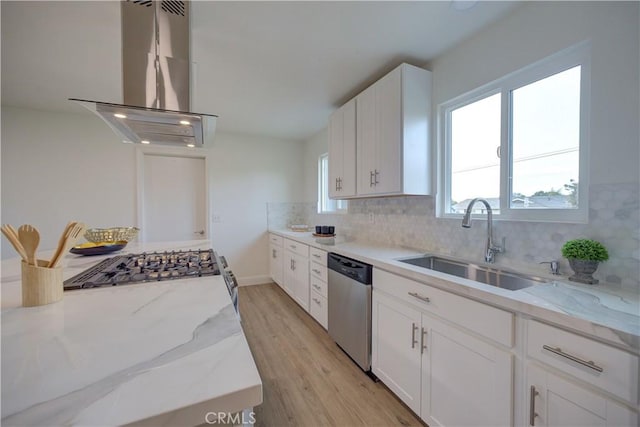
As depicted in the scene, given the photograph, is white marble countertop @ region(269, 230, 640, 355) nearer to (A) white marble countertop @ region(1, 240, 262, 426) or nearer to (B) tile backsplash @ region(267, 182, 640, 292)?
(B) tile backsplash @ region(267, 182, 640, 292)

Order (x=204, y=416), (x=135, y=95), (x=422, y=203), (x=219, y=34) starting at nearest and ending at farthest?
(x=204, y=416) → (x=135, y=95) → (x=219, y=34) → (x=422, y=203)

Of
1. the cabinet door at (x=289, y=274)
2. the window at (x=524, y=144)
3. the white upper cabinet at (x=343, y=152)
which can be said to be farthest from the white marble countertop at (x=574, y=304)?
the cabinet door at (x=289, y=274)

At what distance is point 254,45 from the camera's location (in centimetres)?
184

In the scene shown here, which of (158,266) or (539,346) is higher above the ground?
(158,266)

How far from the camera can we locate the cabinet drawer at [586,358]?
74 centimetres

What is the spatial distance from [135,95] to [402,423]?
234cm

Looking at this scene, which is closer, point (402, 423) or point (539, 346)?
point (539, 346)

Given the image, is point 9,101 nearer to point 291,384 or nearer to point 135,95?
point 135,95

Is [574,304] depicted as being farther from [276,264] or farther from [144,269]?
[276,264]

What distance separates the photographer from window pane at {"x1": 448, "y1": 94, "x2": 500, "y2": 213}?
171cm

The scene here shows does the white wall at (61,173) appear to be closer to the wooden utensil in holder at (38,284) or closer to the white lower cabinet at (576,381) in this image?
the wooden utensil in holder at (38,284)

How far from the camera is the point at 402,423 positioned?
4.81 feet

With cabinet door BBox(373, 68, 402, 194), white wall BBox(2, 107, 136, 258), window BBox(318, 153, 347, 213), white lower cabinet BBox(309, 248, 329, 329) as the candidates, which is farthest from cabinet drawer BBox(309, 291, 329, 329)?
white wall BBox(2, 107, 136, 258)

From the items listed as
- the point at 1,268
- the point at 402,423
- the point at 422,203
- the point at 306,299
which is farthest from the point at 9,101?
the point at 402,423
